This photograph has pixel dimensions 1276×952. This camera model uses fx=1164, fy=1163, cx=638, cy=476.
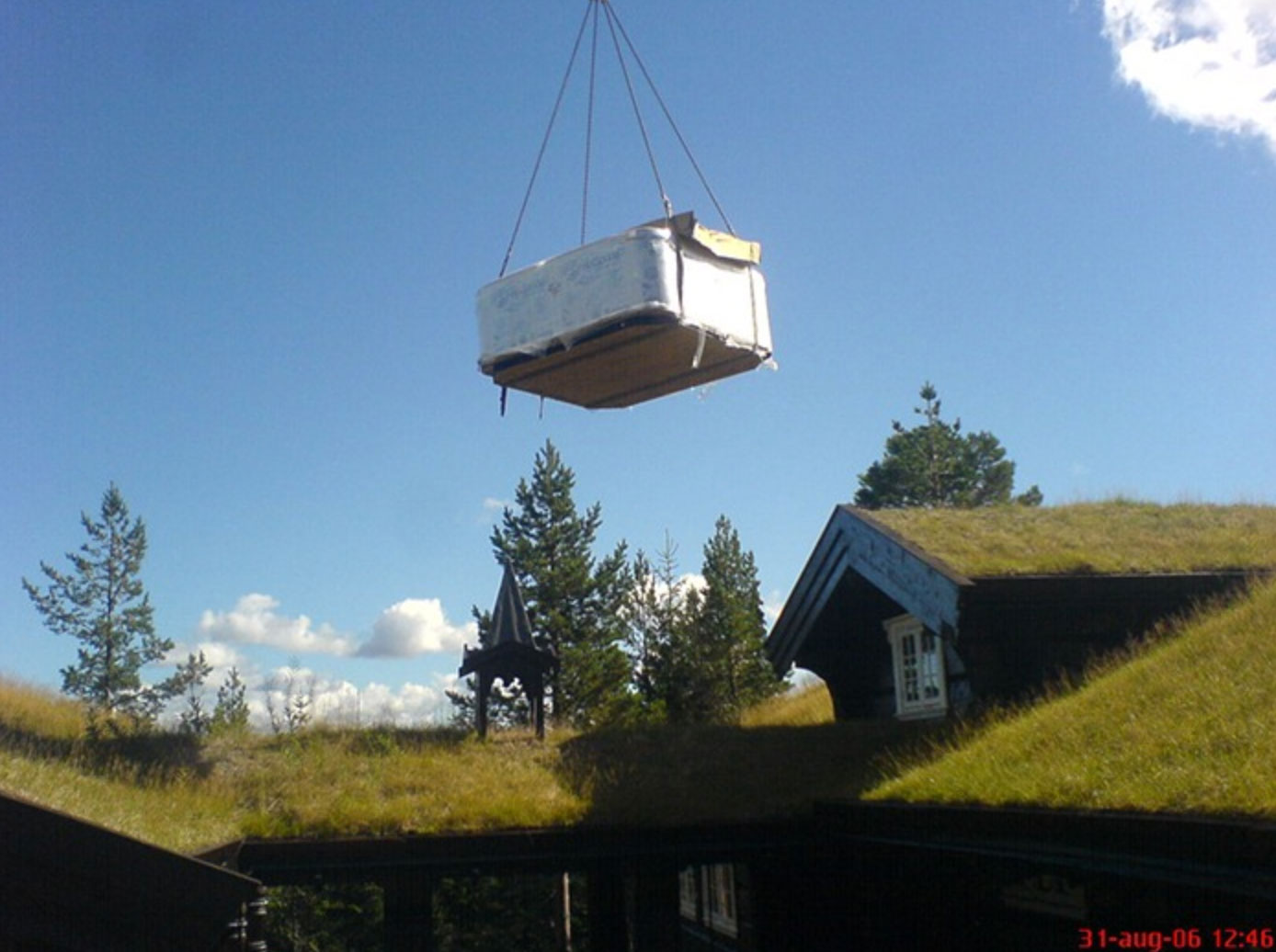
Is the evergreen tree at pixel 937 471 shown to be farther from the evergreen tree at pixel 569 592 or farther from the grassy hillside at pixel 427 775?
the grassy hillside at pixel 427 775

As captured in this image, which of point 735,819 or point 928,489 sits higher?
point 928,489

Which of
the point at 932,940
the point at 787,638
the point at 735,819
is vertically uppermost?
the point at 787,638

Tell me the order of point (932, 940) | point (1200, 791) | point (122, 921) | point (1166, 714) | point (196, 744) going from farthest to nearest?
1. point (196, 744)
2. point (932, 940)
3. point (1166, 714)
4. point (1200, 791)
5. point (122, 921)

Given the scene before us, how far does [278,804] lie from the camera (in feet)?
38.1

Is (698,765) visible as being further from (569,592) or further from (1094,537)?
(569,592)

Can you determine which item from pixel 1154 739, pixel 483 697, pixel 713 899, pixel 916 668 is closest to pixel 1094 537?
pixel 916 668

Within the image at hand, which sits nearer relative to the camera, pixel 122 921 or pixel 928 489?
pixel 122 921

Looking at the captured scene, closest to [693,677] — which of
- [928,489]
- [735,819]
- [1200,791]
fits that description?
[928,489]

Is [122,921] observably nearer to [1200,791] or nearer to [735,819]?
[1200,791]

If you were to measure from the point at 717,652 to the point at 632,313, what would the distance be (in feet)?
88.5

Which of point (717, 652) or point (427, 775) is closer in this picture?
point (427, 775)

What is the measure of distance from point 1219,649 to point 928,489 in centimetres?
3453

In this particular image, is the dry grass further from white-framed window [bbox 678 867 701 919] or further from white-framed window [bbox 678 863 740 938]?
white-framed window [bbox 678 867 701 919]

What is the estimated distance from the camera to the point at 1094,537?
46.0ft
